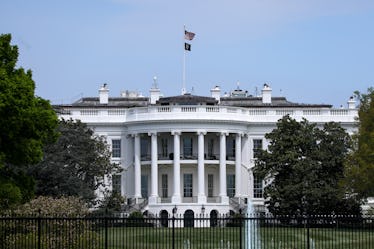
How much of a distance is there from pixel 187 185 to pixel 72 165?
1747 cm

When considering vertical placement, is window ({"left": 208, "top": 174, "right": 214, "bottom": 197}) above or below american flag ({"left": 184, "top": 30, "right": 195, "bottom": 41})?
below

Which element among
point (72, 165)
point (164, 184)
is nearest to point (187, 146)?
point (164, 184)

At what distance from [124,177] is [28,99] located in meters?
48.0

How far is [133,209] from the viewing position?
84312 mm

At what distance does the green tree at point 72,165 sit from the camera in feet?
221

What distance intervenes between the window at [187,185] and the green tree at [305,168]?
10674 millimetres

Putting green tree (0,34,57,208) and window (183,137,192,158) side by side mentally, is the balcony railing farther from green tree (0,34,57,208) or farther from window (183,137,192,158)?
green tree (0,34,57,208)

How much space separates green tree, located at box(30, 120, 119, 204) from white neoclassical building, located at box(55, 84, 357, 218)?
7275mm

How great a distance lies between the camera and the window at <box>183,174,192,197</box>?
87688mm

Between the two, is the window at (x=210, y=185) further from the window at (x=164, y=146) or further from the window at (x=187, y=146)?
the window at (x=164, y=146)

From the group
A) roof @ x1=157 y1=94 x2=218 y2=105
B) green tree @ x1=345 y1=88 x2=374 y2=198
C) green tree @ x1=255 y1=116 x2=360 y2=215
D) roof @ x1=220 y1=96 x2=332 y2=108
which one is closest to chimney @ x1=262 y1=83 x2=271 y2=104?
roof @ x1=220 y1=96 x2=332 y2=108

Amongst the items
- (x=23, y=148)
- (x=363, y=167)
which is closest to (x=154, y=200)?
(x=363, y=167)

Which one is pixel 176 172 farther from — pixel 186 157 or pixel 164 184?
pixel 164 184

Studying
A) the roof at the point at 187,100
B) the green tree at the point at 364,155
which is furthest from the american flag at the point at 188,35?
the green tree at the point at 364,155
